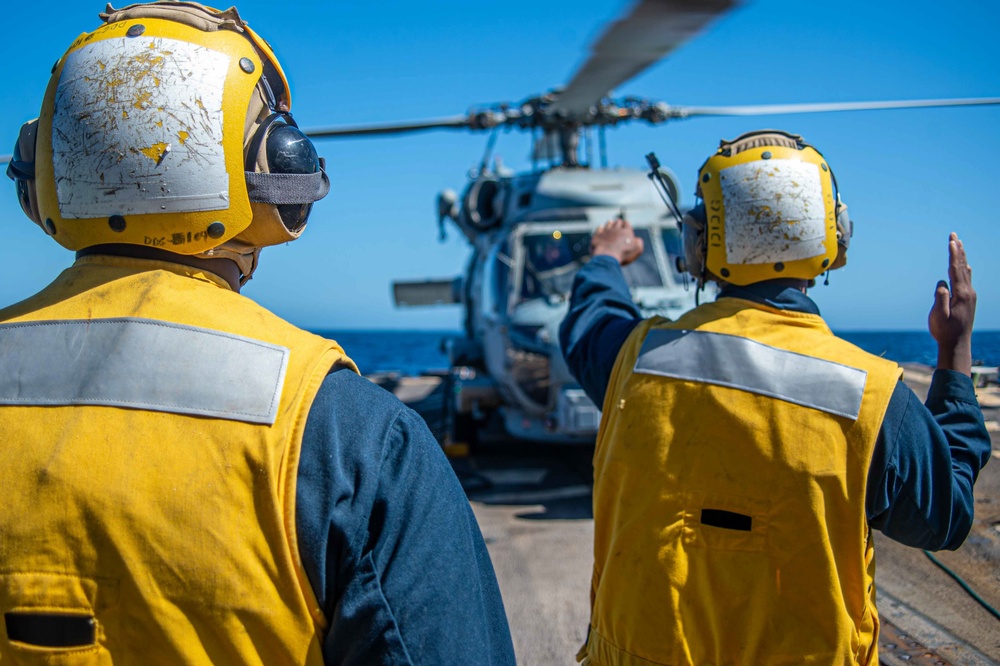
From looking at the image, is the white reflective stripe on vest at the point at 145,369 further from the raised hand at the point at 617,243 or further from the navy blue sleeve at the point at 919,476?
the raised hand at the point at 617,243

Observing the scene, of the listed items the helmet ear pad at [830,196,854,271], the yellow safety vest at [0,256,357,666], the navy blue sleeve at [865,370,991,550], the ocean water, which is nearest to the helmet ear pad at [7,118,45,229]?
the yellow safety vest at [0,256,357,666]

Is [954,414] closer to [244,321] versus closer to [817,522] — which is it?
[817,522]

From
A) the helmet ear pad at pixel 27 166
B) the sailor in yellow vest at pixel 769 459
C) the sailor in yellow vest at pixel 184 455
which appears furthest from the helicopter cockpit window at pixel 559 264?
the sailor in yellow vest at pixel 184 455

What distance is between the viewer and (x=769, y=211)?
2148 mm

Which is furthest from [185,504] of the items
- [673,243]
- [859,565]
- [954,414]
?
[673,243]

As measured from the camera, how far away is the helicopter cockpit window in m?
7.23

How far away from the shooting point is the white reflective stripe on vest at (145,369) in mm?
1095

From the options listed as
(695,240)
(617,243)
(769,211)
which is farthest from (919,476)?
(617,243)

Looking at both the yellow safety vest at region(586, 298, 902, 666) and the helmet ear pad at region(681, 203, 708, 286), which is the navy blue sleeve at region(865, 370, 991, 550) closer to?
the yellow safety vest at region(586, 298, 902, 666)

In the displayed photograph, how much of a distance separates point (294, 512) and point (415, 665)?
0.28 meters

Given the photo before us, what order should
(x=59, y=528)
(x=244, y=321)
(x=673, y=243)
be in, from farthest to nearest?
(x=673, y=243) → (x=244, y=321) → (x=59, y=528)

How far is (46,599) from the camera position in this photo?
1054 millimetres

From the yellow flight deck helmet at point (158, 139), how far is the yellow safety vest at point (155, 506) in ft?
0.78

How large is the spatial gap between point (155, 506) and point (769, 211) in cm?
175
